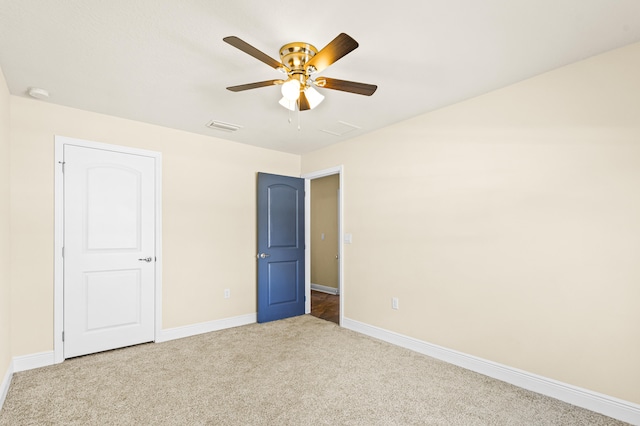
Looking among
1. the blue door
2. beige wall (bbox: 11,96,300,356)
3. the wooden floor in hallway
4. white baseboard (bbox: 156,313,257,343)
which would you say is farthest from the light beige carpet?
the wooden floor in hallway

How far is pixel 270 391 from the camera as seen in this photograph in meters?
2.51

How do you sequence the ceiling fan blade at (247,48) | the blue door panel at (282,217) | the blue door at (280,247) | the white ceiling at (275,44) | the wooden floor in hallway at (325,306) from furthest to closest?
the wooden floor in hallway at (325,306), the blue door panel at (282,217), the blue door at (280,247), the white ceiling at (275,44), the ceiling fan blade at (247,48)

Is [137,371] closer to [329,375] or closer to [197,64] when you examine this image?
[329,375]

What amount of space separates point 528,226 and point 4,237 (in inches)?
169

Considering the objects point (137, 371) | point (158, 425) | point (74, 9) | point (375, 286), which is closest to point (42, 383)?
point (137, 371)

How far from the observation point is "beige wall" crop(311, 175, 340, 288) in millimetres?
6312

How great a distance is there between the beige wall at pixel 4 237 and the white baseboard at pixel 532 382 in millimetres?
3498

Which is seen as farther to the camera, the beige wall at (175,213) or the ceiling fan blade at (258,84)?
the beige wall at (175,213)

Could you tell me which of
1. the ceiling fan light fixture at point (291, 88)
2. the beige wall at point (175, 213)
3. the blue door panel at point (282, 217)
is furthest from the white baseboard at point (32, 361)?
the ceiling fan light fixture at point (291, 88)

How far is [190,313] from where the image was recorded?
3.88 m

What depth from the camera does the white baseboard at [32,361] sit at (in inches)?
112

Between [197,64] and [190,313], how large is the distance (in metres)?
2.88

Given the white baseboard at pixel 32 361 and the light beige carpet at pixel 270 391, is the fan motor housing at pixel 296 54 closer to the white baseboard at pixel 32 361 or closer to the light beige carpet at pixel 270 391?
the light beige carpet at pixel 270 391

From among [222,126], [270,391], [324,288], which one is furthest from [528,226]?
[324,288]
